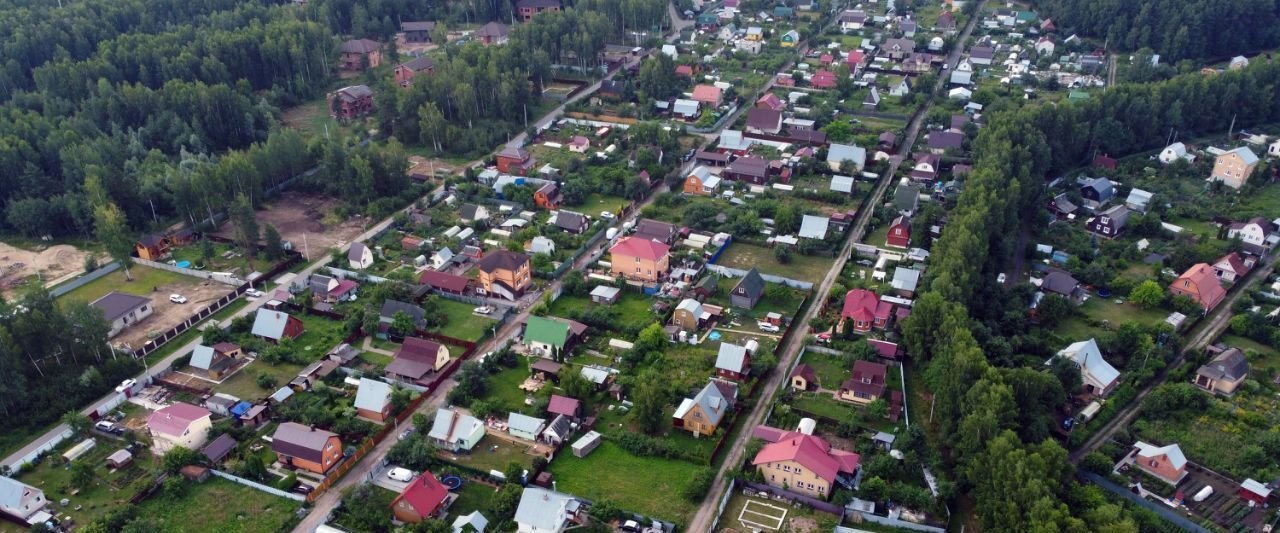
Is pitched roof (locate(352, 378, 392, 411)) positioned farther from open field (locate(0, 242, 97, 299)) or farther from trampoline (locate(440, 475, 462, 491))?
open field (locate(0, 242, 97, 299))

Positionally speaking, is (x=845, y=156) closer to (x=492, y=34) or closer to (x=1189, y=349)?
(x=1189, y=349)

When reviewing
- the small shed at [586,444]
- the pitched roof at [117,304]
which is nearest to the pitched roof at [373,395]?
the small shed at [586,444]

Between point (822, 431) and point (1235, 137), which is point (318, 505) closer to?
point (822, 431)

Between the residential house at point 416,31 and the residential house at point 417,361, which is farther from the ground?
the residential house at point 416,31

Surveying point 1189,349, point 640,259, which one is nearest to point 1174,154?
point 1189,349

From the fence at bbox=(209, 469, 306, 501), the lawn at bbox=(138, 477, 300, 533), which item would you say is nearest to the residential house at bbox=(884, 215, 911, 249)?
the fence at bbox=(209, 469, 306, 501)

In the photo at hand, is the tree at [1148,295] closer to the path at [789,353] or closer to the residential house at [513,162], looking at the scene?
the path at [789,353]

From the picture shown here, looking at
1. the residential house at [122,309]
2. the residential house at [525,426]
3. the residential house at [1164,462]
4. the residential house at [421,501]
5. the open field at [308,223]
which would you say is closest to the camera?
the residential house at [421,501]
